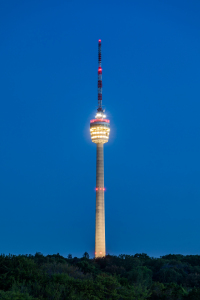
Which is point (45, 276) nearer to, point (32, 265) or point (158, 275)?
point (32, 265)

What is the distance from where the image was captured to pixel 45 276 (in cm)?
4609

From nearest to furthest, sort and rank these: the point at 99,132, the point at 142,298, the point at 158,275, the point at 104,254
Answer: the point at 142,298 < the point at 158,275 < the point at 104,254 < the point at 99,132

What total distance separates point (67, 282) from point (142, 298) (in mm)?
7213

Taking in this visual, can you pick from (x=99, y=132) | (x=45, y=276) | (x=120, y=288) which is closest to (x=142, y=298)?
(x=120, y=288)

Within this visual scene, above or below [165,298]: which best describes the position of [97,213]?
above

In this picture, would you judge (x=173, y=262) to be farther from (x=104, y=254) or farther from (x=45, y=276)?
(x=45, y=276)

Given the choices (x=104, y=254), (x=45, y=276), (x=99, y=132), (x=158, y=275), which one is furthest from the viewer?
(x=99, y=132)

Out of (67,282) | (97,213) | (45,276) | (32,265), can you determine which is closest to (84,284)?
(67,282)

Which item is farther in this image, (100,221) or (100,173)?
(100,173)

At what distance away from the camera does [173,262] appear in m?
95.6

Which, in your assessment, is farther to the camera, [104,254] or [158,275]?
[104,254]

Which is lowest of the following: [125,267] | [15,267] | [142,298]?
[142,298]

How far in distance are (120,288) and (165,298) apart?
5167 millimetres

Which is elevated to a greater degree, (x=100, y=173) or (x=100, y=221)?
(x=100, y=173)
